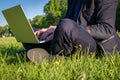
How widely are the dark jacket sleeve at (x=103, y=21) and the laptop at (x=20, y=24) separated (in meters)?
0.68

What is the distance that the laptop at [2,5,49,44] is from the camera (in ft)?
13.4

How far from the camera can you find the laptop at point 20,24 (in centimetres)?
409

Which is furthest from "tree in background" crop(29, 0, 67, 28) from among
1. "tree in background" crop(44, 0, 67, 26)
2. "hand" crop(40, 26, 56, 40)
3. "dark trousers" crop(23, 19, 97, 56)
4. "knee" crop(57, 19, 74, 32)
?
"knee" crop(57, 19, 74, 32)

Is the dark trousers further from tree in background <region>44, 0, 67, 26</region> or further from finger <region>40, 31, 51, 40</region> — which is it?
tree in background <region>44, 0, 67, 26</region>

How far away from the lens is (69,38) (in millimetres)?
4164

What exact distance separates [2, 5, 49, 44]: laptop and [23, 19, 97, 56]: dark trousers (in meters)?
0.23

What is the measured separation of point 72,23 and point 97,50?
2.29 feet

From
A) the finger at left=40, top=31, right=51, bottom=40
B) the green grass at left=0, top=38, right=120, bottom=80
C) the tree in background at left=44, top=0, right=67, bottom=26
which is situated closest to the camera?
the green grass at left=0, top=38, right=120, bottom=80

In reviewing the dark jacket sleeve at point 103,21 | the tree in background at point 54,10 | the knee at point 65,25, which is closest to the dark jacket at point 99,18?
the dark jacket sleeve at point 103,21

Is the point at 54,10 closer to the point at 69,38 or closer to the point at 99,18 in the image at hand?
the point at 99,18

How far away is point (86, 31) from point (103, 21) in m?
0.27

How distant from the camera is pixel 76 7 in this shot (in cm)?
484

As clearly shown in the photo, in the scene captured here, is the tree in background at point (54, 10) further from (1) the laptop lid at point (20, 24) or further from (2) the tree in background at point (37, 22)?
(1) the laptop lid at point (20, 24)

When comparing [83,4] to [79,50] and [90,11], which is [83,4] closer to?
[90,11]
